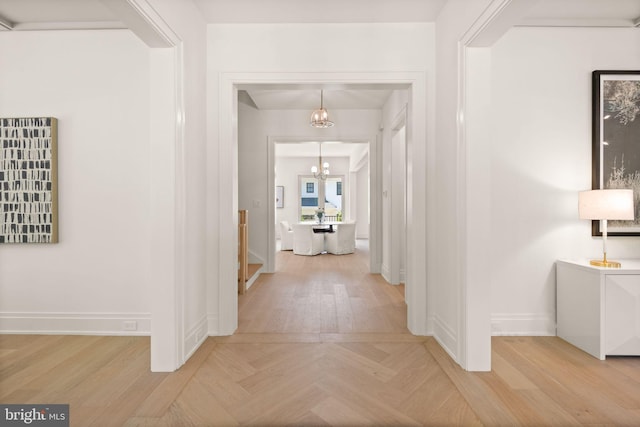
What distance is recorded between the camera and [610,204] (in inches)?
95.5

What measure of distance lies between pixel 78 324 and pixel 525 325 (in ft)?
12.7

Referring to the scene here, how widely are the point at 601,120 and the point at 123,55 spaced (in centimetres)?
413

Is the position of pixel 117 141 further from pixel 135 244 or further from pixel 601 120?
pixel 601 120

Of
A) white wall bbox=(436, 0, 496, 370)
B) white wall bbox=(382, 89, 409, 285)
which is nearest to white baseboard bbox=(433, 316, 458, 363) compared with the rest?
white wall bbox=(436, 0, 496, 370)

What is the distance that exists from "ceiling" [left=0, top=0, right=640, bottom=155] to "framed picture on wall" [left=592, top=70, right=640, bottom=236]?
1.52 feet

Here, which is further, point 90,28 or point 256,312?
point 256,312

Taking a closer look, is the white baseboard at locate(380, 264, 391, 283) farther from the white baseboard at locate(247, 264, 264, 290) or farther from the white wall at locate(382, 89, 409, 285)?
the white baseboard at locate(247, 264, 264, 290)

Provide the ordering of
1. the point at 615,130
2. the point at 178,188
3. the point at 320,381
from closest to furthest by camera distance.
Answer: the point at 320,381
the point at 178,188
the point at 615,130

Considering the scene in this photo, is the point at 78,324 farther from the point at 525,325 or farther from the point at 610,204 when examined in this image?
the point at 610,204

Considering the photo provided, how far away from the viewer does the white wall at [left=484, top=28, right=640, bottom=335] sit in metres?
2.80

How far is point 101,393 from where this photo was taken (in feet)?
6.23

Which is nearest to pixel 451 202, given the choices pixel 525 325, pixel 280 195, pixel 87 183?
pixel 525 325

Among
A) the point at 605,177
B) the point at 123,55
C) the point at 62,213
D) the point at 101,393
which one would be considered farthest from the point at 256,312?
the point at 605,177

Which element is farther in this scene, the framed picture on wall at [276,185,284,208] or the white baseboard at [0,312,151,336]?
the framed picture on wall at [276,185,284,208]
